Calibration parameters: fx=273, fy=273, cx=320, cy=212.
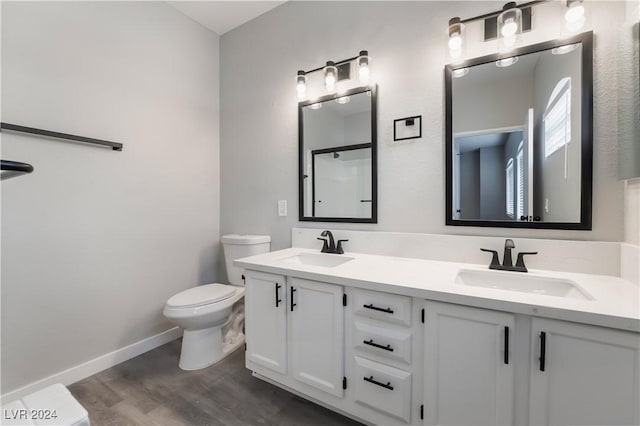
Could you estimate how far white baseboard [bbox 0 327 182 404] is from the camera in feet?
4.97

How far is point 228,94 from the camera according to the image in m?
2.48

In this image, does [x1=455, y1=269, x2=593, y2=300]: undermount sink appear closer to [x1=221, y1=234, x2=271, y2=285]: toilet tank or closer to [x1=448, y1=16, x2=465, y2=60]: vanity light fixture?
[x1=448, y1=16, x2=465, y2=60]: vanity light fixture

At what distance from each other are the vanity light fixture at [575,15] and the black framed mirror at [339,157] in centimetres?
94

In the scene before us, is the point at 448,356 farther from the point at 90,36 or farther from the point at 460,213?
the point at 90,36

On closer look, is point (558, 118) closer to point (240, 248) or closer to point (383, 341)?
point (383, 341)

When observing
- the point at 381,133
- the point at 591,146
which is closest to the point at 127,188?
the point at 381,133

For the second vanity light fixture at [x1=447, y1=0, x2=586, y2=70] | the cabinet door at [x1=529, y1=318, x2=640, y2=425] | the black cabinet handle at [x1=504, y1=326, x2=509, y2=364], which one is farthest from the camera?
the second vanity light fixture at [x1=447, y1=0, x2=586, y2=70]

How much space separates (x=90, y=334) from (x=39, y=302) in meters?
0.37

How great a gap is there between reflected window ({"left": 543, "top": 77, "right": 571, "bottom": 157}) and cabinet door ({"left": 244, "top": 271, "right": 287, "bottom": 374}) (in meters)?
1.48

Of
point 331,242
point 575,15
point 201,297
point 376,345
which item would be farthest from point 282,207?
point 575,15

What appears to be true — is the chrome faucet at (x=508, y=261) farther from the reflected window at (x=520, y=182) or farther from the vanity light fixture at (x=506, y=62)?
the vanity light fixture at (x=506, y=62)

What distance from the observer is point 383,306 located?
1.17 meters

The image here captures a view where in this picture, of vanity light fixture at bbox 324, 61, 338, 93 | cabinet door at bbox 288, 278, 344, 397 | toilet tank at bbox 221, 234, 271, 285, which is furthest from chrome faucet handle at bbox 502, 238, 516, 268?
toilet tank at bbox 221, 234, 271, 285

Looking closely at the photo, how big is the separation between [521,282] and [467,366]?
51 cm
